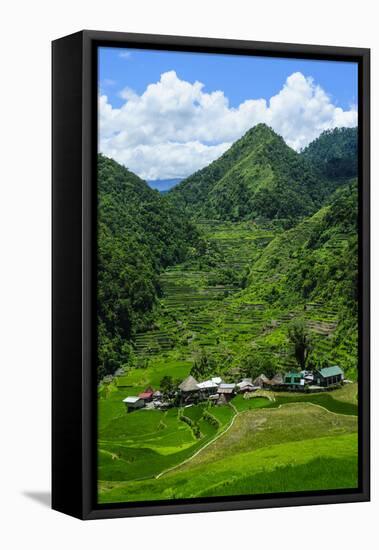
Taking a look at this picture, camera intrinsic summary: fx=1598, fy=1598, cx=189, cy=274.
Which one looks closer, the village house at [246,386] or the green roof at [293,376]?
the village house at [246,386]

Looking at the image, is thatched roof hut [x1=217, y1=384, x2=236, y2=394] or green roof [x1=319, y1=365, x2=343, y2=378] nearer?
thatched roof hut [x1=217, y1=384, x2=236, y2=394]

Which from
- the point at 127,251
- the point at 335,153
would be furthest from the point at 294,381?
the point at 335,153

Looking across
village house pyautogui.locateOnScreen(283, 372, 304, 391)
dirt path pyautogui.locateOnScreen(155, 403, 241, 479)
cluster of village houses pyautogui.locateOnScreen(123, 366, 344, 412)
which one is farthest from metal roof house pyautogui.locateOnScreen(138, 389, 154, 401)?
village house pyautogui.locateOnScreen(283, 372, 304, 391)

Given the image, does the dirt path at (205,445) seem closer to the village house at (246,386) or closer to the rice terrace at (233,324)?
the rice terrace at (233,324)

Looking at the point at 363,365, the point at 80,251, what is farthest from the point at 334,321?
the point at 80,251

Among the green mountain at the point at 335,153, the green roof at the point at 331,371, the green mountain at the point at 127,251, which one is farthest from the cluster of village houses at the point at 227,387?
Answer: the green mountain at the point at 335,153

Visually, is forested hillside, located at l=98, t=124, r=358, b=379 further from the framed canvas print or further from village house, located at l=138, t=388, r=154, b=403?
village house, located at l=138, t=388, r=154, b=403
